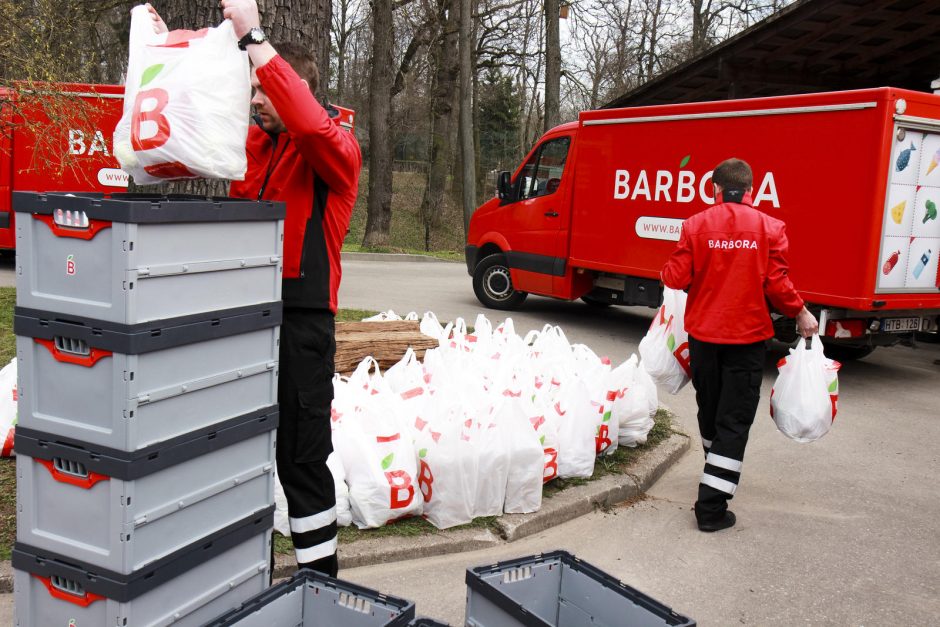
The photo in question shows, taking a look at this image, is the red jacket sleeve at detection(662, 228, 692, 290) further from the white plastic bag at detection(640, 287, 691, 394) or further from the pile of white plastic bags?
the pile of white plastic bags

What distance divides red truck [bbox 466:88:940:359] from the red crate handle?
730 centimetres

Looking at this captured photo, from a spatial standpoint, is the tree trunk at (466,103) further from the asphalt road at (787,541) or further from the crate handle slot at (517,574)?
the crate handle slot at (517,574)

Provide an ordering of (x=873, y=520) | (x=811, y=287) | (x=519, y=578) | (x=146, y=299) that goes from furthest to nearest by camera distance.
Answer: (x=811, y=287) → (x=873, y=520) → (x=519, y=578) → (x=146, y=299)

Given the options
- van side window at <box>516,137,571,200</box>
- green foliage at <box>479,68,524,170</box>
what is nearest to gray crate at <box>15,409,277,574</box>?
van side window at <box>516,137,571,200</box>

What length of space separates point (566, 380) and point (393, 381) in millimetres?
1061

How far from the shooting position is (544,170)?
11.7 meters

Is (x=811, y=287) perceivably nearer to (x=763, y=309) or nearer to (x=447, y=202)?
(x=763, y=309)

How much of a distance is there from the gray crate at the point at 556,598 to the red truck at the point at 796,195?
6.09 m

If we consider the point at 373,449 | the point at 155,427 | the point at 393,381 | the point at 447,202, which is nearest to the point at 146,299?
the point at 155,427

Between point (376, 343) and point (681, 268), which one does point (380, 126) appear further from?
point (681, 268)

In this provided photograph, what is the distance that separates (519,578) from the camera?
2.89 meters

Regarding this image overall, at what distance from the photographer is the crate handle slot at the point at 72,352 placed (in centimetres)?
239

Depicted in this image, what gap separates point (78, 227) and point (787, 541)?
3.93 m

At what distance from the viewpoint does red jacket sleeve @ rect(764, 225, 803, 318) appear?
4.71 meters
